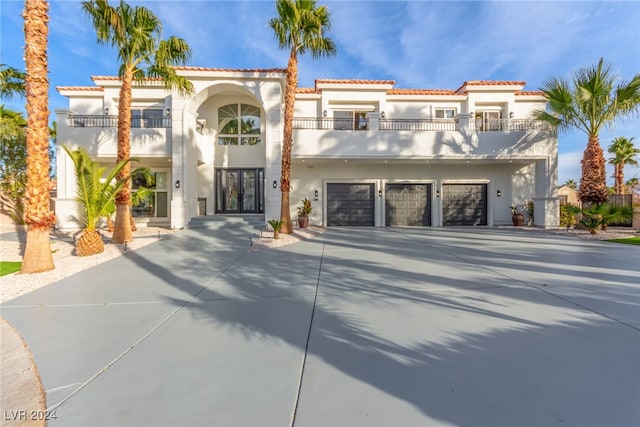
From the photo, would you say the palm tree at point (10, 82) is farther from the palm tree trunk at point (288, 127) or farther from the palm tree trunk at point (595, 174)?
the palm tree trunk at point (595, 174)

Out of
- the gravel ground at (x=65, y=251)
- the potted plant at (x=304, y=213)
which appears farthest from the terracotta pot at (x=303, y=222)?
the gravel ground at (x=65, y=251)

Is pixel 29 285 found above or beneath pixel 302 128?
beneath

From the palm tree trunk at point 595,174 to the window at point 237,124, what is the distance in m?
16.4

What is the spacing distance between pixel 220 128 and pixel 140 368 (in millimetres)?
15762

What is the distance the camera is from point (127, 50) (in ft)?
33.9

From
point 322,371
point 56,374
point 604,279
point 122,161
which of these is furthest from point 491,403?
point 122,161

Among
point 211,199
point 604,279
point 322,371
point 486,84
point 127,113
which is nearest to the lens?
point 322,371

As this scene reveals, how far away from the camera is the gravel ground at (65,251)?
5816 millimetres

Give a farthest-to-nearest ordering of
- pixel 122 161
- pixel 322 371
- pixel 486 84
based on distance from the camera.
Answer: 1. pixel 486 84
2. pixel 122 161
3. pixel 322 371

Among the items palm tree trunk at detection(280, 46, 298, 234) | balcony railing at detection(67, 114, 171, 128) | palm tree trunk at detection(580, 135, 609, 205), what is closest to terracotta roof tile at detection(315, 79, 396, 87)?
palm tree trunk at detection(280, 46, 298, 234)

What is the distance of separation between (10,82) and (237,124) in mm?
9254

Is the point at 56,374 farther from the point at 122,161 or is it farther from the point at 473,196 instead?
the point at 473,196

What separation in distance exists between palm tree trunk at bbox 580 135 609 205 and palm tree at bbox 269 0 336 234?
1275 cm

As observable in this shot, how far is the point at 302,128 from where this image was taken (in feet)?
49.2
